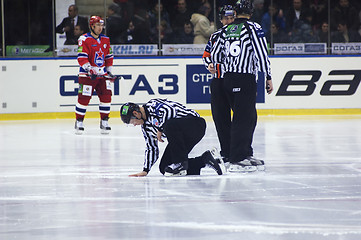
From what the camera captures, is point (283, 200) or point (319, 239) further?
point (283, 200)

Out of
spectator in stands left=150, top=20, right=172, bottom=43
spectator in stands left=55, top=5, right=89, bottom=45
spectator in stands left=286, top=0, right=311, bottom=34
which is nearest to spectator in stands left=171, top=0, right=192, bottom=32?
spectator in stands left=150, top=20, right=172, bottom=43

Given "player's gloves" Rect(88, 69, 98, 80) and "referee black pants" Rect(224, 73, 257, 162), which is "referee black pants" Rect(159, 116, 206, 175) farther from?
"player's gloves" Rect(88, 69, 98, 80)

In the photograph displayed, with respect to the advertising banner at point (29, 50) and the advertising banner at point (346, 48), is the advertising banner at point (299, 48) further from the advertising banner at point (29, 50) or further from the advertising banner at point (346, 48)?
the advertising banner at point (29, 50)

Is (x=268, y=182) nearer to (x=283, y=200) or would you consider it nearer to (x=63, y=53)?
(x=283, y=200)

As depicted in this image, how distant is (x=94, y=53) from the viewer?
10133mm

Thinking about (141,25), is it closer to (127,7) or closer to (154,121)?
(127,7)

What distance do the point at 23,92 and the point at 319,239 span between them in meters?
9.13

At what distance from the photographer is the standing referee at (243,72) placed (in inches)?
242

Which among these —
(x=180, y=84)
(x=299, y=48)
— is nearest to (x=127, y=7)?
(x=180, y=84)

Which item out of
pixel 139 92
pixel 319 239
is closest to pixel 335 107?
pixel 139 92

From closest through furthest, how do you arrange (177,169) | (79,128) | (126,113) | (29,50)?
(126,113)
(177,169)
(79,128)
(29,50)

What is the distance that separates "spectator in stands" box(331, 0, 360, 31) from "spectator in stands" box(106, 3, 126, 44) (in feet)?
12.2

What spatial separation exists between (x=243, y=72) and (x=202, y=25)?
692 centimetres

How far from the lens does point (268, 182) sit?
5.63 metres
